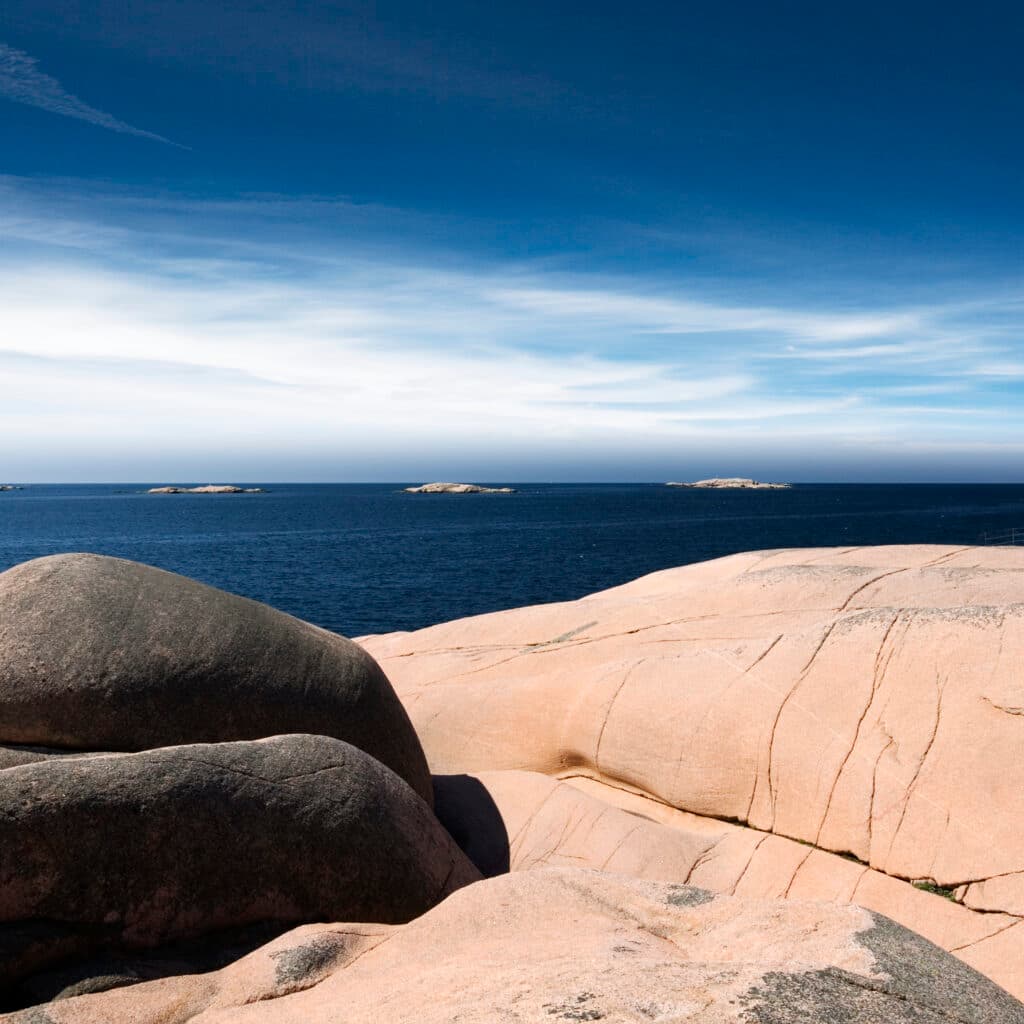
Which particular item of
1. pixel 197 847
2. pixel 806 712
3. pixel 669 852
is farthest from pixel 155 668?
pixel 806 712

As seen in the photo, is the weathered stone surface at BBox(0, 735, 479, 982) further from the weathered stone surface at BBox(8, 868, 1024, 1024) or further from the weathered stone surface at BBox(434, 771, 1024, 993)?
the weathered stone surface at BBox(434, 771, 1024, 993)

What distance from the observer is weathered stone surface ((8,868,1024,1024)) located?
474 cm

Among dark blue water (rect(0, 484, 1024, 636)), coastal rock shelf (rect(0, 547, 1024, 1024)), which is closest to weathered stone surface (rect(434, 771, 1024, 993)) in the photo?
coastal rock shelf (rect(0, 547, 1024, 1024))

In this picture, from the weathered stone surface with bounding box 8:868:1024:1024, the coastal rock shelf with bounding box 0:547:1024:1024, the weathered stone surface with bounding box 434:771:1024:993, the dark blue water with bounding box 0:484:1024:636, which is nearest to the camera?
the weathered stone surface with bounding box 8:868:1024:1024

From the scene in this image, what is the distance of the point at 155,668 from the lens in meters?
10.2

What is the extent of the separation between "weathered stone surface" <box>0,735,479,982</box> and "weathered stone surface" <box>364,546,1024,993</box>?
228 inches

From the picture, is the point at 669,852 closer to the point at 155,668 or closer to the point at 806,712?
the point at 806,712

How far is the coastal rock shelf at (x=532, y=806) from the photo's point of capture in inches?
225

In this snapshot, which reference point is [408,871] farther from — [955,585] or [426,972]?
[955,585]

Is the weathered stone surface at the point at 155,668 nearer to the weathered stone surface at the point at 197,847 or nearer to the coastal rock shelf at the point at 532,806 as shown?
the coastal rock shelf at the point at 532,806

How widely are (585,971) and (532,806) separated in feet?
27.6

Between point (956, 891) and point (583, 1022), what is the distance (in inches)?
329

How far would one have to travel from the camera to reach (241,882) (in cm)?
777

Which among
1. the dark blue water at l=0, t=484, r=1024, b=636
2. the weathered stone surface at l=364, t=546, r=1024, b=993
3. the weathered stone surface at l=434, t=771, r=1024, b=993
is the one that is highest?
the weathered stone surface at l=364, t=546, r=1024, b=993
